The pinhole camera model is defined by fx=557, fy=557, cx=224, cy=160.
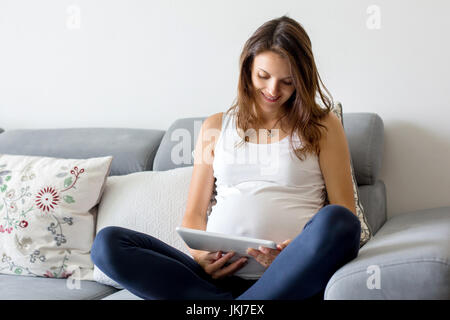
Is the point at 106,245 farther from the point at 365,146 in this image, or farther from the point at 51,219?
the point at 365,146

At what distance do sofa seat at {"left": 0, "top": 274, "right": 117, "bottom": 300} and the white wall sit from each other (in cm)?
75

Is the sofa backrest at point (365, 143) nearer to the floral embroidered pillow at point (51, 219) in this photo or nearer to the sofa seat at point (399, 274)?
the sofa seat at point (399, 274)

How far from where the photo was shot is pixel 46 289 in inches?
60.4

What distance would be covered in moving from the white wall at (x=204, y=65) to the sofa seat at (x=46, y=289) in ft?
2.46

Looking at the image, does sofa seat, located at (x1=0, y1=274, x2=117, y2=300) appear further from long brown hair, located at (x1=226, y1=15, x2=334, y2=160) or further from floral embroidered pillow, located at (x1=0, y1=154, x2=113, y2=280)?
long brown hair, located at (x1=226, y1=15, x2=334, y2=160)

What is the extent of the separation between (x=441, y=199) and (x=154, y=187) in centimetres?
91

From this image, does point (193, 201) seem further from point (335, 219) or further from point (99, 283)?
point (335, 219)

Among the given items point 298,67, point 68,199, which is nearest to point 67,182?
point 68,199

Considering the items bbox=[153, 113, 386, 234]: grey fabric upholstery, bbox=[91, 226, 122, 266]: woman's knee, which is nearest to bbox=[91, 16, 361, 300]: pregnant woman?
bbox=[91, 226, 122, 266]: woman's knee

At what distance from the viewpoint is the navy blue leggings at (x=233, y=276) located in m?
1.09

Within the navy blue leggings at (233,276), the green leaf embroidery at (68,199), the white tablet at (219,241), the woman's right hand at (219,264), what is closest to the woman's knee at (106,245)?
the navy blue leggings at (233,276)

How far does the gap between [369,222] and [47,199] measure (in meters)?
0.97

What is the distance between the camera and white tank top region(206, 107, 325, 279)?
136 centimetres
